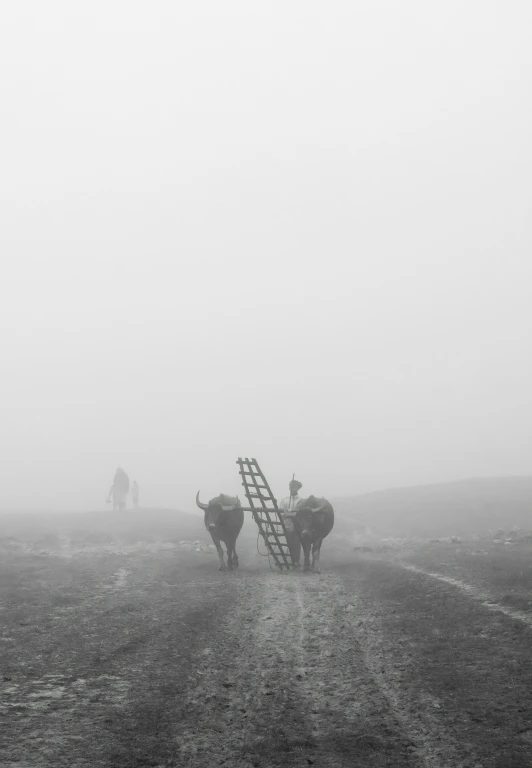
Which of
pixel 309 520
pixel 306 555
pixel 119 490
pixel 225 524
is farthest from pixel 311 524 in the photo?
pixel 119 490

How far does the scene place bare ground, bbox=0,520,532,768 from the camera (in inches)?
300

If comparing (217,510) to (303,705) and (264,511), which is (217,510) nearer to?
(264,511)

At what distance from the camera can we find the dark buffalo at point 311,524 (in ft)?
78.6

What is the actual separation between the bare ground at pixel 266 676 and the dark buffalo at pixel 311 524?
14.8 ft

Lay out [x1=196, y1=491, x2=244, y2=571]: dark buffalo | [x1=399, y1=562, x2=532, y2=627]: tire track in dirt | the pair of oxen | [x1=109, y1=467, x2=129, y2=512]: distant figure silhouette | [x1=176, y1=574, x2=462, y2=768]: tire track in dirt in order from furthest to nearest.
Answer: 1. [x1=109, y1=467, x2=129, y2=512]: distant figure silhouette
2. [x1=196, y1=491, x2=244, y2=571]: dark buffalo
3. the pair of oxen
4. [x1=399, y1=562, x2=532, y2=627]: tire track in dirt
5. [x1=176, y1=574, x2=462, y2=768]: tire track in dirt

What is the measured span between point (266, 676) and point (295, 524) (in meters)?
13.8

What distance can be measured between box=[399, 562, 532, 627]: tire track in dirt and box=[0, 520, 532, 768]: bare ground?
175mm

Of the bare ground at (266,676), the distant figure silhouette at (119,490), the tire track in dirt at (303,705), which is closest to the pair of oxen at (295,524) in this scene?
the bare ground at (266,676)

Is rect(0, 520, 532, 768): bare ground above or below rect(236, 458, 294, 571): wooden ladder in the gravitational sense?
below

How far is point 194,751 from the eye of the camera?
7617 mm

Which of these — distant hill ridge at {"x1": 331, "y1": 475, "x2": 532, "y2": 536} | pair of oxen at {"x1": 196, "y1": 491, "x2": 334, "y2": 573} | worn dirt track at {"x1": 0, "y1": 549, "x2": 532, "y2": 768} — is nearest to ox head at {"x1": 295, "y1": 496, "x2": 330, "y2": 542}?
pair of oxen at {"x1": 196, "y1": 491, "x2": 334, "y2": 573}

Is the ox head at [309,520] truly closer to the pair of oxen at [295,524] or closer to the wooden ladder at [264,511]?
the pair of oxen at [295,524]

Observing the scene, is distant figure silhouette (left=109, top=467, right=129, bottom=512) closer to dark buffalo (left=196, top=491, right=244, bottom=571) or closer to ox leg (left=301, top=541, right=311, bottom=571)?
dark buffalo (left=196, top=491, right=244, bottom=571)

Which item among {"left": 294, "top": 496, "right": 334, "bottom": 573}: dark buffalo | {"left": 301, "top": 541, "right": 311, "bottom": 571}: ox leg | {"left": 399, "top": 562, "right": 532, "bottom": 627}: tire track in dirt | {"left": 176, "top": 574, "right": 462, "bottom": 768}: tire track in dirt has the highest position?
{"left": 294, "top": 496, "right": 334, "bottom": 573}: dark buffalo
